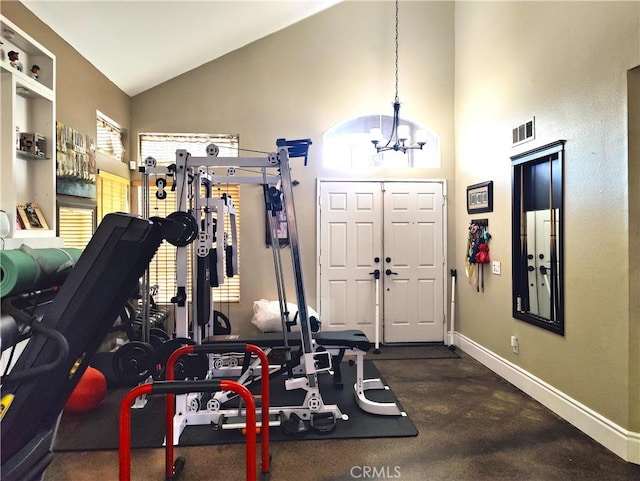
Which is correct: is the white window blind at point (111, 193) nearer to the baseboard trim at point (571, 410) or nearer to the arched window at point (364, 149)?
the arched window at point (364, 149)

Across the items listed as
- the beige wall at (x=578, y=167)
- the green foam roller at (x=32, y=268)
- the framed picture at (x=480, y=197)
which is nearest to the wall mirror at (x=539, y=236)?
the beige wall at (x=578, y=167)

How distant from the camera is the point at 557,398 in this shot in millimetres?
3178

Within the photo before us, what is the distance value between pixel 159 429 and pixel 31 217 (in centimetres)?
173

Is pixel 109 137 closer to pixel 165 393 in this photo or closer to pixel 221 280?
pixel 221 280

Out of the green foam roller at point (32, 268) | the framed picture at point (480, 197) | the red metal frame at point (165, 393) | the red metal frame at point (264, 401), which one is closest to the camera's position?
the green foam roller at point (32, 268)

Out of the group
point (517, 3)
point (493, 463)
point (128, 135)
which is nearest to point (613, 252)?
point (493, 463)

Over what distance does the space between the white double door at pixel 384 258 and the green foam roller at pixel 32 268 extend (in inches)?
146

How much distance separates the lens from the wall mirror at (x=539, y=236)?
3.25 m

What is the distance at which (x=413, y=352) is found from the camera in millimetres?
4883

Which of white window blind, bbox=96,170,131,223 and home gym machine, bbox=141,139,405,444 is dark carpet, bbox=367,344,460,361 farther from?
white window blind, bbox=96,170,131,223

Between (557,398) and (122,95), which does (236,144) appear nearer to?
(122,95)

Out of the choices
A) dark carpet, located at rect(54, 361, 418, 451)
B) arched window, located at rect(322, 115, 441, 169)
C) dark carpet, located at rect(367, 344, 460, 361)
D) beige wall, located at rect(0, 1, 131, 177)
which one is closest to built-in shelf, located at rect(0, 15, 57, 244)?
beige wall, located at rect(0, 1, 131, 177)

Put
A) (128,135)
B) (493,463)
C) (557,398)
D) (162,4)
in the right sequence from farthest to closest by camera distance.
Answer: (128,135) → (162,4) → (557,398) → (493,463)

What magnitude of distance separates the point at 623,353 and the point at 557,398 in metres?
0.79
